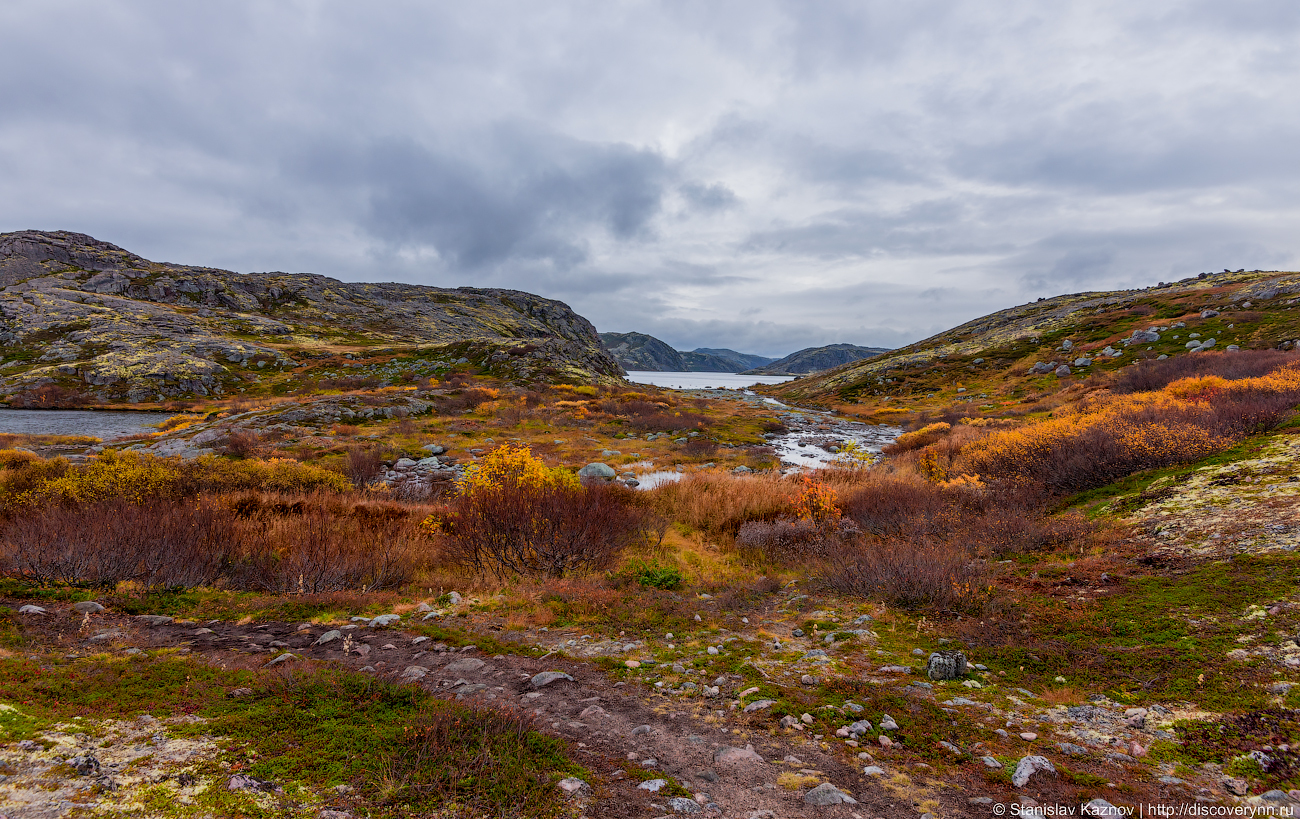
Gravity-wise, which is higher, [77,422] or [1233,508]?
[77,422]

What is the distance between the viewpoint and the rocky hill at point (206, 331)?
182ft

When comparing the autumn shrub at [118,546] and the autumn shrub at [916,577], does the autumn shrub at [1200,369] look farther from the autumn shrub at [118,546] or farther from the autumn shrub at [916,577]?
the autumn shrub at [118,546]

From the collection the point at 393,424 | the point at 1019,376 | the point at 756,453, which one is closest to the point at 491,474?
the point at 756,453

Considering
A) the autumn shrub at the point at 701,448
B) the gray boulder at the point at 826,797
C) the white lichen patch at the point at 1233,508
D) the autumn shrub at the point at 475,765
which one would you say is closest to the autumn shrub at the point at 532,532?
the autumn shrub at the point at 475,765

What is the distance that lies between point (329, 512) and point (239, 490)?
3.48 meters

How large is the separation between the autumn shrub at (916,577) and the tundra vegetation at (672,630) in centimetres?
7

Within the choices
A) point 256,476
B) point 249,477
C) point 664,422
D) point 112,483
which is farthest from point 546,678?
point 664,422

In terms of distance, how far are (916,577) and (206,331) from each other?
340ft

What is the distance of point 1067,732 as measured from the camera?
422cm

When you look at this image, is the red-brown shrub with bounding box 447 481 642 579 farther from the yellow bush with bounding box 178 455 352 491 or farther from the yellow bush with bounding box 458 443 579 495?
the yellow bush with bounding box 178 455 352 491

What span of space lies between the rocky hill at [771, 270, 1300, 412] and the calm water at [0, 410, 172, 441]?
7004 cm

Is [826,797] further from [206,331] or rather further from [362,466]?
[206,331]

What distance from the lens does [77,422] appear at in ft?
128

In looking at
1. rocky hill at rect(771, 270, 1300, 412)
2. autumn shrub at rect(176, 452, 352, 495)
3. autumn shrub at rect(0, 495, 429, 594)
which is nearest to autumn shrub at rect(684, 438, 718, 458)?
autumn shrub at rect(176, 452, 352, 495)
